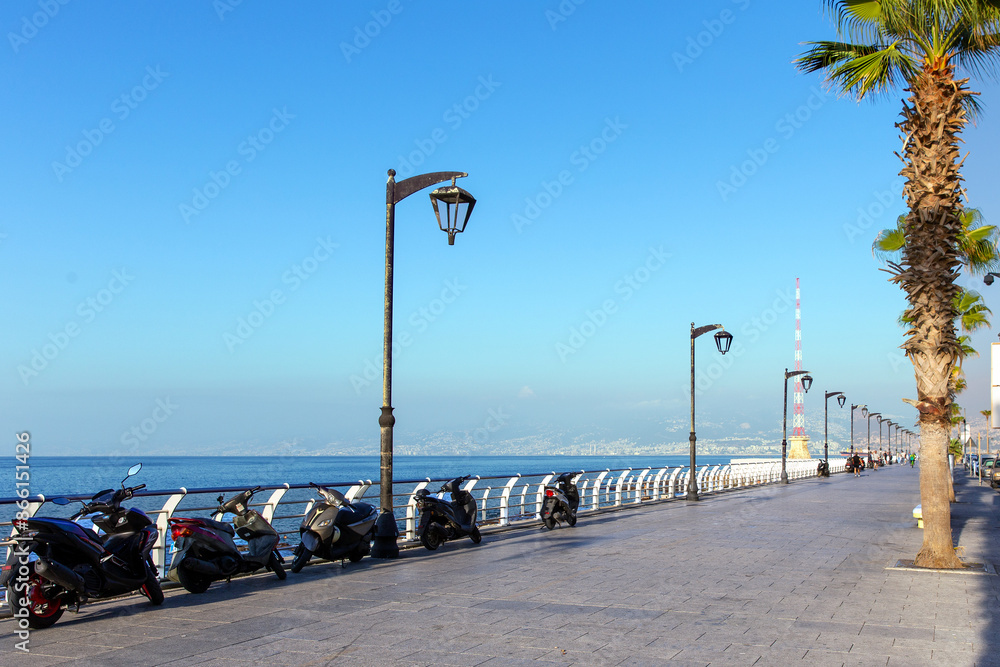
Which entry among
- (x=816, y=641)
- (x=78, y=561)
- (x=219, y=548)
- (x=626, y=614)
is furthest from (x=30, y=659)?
(x=816, y=641)

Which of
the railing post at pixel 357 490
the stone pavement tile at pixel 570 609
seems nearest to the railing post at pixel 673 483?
the railing post at pixel 357 490

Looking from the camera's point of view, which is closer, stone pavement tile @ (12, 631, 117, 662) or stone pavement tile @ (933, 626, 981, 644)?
stone pavement tile @ (12, 631, 117, 662)

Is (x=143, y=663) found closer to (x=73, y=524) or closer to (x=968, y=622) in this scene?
(x=73, y=524)

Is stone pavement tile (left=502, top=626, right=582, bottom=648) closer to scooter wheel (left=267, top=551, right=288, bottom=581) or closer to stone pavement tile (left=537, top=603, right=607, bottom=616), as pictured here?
stone pavement tile (left=537, top=603, right=607, bottom=616)

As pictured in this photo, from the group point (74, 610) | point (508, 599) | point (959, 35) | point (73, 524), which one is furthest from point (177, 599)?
point (959, 35)

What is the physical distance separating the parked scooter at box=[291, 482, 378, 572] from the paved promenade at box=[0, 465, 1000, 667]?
25 centimetres

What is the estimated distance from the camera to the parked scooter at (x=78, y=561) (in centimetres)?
701

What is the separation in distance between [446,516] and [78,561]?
7.06 meters

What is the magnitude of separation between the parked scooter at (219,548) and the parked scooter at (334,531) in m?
0.81

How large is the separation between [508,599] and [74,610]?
13.1ft

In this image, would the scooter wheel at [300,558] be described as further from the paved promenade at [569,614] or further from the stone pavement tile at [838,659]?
the stone pavement tile at [838,659]

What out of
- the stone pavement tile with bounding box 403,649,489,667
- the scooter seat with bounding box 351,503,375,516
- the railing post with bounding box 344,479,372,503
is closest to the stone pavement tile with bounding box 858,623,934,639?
the stone pavement tile with bounding box 403,649,489,667

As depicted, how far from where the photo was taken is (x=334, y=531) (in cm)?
1109

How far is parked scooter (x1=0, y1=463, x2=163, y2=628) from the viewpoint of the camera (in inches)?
276
